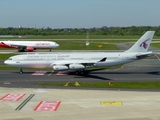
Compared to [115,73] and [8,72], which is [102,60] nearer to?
[115,73]

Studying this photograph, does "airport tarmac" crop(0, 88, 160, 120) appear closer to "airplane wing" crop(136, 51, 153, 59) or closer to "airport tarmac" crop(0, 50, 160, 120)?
"airport tarmac" crop(0, 50, 160, 120)

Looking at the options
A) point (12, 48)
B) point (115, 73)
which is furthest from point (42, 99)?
point (12, 48)

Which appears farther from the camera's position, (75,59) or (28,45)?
(28,45)

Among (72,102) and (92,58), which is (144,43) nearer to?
(92,58)

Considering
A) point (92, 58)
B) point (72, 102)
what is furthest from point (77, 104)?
point (92, 58)

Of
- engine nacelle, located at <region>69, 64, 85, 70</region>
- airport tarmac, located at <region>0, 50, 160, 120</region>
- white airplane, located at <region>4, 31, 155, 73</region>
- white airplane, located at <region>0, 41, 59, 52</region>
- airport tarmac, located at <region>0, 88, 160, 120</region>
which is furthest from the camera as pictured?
white airplane, located at <region>0, 41, 59, 52</region>

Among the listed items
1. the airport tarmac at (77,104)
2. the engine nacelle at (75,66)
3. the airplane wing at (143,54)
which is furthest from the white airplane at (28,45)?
the airport tarmac at (77,104)

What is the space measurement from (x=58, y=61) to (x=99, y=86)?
14.3 metres

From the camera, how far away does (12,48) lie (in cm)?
11500

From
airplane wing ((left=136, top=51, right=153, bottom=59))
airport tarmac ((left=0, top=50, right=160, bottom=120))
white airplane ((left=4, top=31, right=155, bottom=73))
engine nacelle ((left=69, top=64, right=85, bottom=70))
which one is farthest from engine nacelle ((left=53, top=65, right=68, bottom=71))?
airplane wing ((left=136, top=51, right=153, bottom=59))

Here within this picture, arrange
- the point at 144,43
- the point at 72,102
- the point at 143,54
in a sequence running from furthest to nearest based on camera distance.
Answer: the point at 144,43, the point at 143,54, the point at 72,102

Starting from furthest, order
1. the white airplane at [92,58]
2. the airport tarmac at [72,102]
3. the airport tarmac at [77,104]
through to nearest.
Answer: the white airplane at [92,58], the airport tarmac at [72,102], the airport tarmac at [77,104]

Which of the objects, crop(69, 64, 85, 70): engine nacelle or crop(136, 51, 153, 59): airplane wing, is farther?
crop(136, 51, 153, 59): airplane wing

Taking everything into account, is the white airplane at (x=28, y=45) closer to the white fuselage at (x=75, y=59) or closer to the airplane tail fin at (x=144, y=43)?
the white fuselage at (x=75, y=59)
